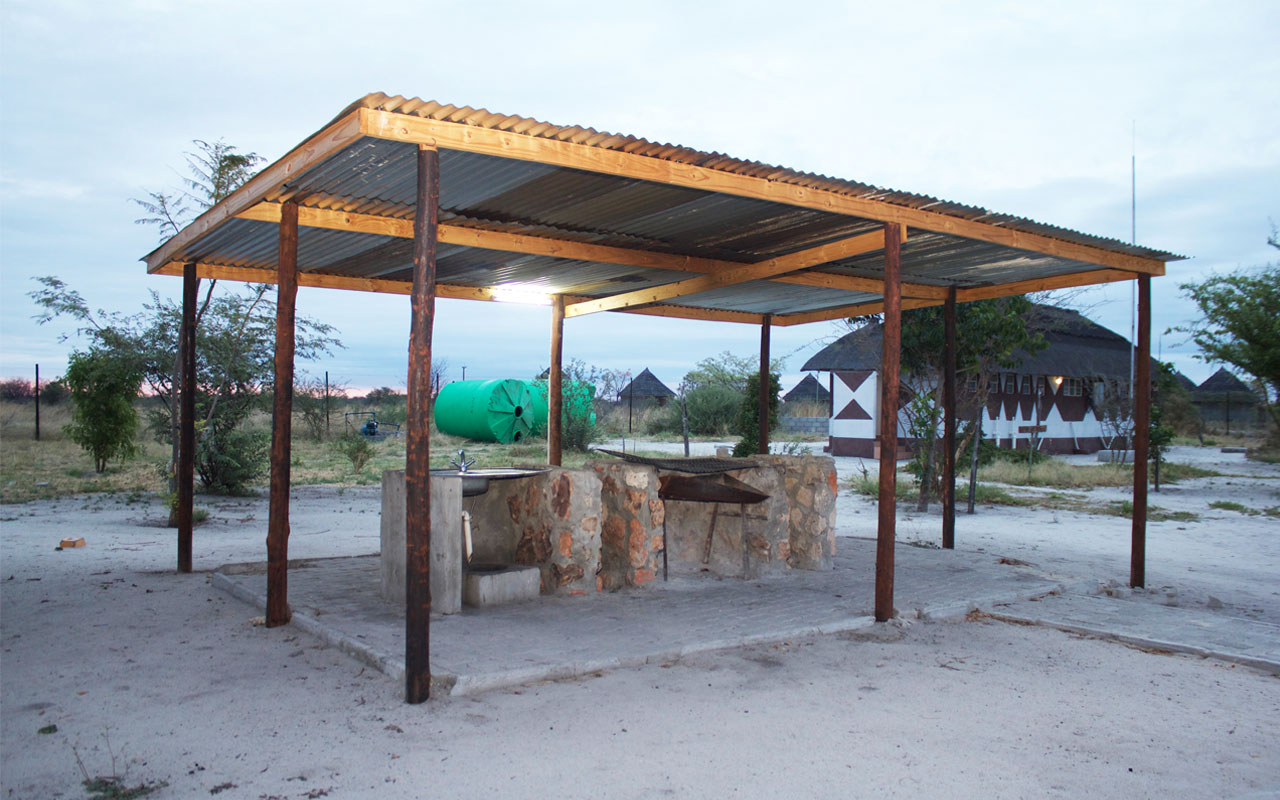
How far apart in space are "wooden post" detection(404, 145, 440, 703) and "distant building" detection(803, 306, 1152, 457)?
1817 cm

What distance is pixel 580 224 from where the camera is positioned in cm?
699

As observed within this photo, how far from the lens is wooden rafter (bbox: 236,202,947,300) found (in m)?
6.44

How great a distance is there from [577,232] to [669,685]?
155 inches

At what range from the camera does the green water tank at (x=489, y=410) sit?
25.7 m

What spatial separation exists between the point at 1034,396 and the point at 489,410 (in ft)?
53.2

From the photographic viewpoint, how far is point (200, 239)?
6.90 m

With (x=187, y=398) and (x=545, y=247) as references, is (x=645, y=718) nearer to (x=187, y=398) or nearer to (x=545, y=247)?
(x=545, y=247)

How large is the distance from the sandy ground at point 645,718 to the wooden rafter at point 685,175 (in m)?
2.81

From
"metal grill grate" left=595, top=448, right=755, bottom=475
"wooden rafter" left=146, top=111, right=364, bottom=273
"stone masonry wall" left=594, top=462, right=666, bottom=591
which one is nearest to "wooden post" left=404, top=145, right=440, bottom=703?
"wooden rafter" left=146, top=111, right=364, bottom=273

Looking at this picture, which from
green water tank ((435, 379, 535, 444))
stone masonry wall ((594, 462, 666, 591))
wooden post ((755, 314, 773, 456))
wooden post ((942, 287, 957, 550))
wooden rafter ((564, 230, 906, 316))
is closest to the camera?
wooden rafter ((564, 230, 906, 316))

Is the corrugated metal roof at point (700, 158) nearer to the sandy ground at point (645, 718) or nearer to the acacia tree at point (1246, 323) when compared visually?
the sandy ground at point (645, 718)

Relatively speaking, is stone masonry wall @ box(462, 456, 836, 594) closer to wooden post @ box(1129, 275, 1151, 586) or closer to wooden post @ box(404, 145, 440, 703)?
wooden post @ box(404, 145, 440, 703)

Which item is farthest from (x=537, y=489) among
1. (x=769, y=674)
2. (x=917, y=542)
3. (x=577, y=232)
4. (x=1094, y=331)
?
(x=1094, y=331)

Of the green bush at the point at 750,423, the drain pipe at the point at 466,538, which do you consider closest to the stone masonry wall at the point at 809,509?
the drain pipe at the point at 466,538
